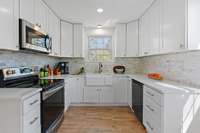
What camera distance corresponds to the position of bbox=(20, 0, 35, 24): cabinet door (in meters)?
2.22

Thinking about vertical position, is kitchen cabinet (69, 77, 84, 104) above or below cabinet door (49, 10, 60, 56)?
below

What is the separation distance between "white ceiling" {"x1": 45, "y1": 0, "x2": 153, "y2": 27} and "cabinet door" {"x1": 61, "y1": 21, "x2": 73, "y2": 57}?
231 mm

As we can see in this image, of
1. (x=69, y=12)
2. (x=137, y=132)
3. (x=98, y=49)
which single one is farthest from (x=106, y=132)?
(x=98, y=49)

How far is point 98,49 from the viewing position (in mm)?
5371

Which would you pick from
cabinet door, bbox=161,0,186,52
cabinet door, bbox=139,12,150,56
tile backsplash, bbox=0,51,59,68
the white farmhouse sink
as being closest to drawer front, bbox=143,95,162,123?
cabinet door, bbox=161,0,186,52

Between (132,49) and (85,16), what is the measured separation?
5.28 feet

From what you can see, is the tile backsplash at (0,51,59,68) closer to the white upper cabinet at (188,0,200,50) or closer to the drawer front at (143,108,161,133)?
the drawer front at (143,108,161,133)

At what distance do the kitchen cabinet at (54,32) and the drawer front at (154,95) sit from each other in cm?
237

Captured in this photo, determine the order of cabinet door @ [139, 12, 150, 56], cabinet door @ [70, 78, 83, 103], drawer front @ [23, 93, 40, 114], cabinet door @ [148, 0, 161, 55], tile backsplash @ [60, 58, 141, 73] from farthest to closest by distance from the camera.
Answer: tile backsplash @ [60, 58, 141, 73] → cabinet door @ [70, 78, 83, 103] → cabinet door @ [139, 12, 150, 56] → cabinet door @ [148, 0, 161, 55] → drawer front @ [23, 93, 40, 114]

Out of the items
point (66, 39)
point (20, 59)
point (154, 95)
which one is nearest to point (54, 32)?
point (66, 39)

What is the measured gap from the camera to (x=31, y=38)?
7.92 ft

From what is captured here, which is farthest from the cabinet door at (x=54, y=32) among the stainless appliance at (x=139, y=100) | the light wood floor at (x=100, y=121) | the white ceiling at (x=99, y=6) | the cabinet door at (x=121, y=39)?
the stainless appliance at (x=139, y=100)

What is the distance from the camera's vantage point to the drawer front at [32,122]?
1.57 m

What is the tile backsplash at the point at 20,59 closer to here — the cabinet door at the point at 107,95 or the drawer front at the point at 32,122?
the drawer front at the point at 32,122
